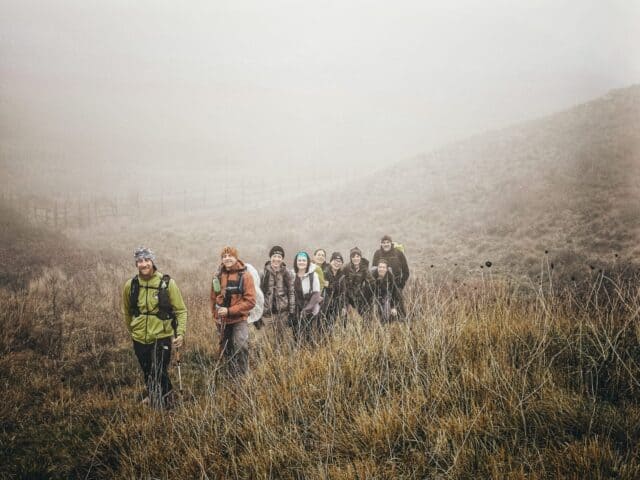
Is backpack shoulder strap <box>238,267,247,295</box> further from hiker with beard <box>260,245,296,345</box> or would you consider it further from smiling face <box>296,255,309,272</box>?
smiling face <box>296,255,309,272</box>

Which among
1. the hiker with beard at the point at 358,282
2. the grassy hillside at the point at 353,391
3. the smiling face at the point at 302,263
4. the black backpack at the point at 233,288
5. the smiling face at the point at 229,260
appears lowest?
the grassy hillside at the point at 353,391

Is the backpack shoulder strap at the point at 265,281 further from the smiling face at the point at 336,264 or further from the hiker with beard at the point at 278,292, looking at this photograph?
the smiling face at the point at 336,264

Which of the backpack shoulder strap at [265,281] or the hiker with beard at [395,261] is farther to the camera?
the hiker with beard at [395,261]

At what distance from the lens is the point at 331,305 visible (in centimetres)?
606

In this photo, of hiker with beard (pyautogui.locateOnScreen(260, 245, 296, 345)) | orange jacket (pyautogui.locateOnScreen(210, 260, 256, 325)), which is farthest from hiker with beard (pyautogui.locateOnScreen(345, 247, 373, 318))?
orange jacket (pyautogui.locateOnScreen(210, 260, 256, 325))

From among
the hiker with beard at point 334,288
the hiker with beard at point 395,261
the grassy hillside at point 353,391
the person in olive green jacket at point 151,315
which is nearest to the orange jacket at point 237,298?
the grassy hillside at point 353,391

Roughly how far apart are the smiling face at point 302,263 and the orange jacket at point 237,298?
116 cm

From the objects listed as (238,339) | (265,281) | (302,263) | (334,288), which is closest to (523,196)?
(334,288)

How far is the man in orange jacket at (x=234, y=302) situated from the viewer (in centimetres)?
439

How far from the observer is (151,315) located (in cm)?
400

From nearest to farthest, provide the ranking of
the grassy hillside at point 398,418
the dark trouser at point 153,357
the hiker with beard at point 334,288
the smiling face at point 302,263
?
the grassy hillside at point 398,418 → the dark trouser at point 153,357 → the smiling face at point 302,263 → the hiker with beard at point 334,288

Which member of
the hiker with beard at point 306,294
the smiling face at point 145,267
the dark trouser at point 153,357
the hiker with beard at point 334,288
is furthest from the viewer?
the hiker with beard at point 334,288

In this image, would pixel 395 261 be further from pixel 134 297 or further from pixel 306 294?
pixel 134 297

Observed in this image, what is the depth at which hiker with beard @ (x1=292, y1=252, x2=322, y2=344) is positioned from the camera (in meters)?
5.29
